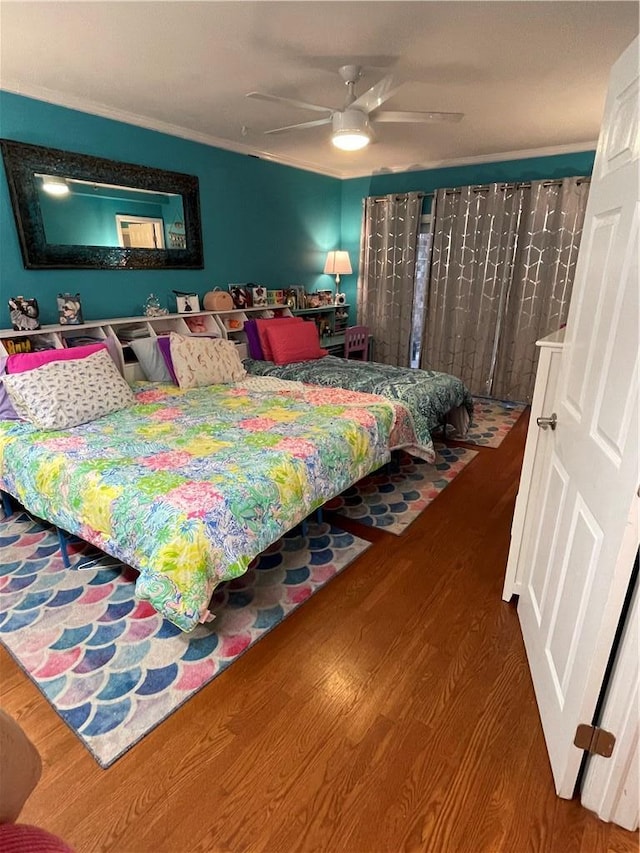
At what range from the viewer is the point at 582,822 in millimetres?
1222

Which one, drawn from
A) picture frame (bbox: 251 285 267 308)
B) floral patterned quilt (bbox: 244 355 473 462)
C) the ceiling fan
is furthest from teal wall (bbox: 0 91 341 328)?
the ceiling fan

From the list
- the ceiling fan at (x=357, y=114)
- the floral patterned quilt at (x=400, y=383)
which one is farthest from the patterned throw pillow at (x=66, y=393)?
the ceiling fan at (x=357, y=114)

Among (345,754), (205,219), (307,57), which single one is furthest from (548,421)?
(205,219)

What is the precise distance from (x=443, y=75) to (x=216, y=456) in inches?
99.1

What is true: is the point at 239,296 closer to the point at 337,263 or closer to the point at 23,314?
the point at 337,263

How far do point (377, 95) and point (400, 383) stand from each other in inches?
69.8

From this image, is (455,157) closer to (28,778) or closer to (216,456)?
(216,456)

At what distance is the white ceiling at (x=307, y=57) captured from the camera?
197 centimetres

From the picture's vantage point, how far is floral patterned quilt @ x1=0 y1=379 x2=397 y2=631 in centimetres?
163

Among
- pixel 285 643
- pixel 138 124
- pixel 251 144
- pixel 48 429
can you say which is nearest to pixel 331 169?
A: pixel 251 144

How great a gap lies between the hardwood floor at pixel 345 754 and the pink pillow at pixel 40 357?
1.63 m

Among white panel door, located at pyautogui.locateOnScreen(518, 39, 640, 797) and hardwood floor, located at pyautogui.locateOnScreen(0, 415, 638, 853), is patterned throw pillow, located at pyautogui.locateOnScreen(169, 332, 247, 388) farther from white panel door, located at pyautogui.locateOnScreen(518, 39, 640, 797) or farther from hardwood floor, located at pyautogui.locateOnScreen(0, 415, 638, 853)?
white panel door, located at pyautogui.locateOnScreen(518, 39, 640, 797)

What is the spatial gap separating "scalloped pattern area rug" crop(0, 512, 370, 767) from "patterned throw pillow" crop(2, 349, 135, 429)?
2.17 feet

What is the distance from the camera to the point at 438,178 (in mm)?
4922
